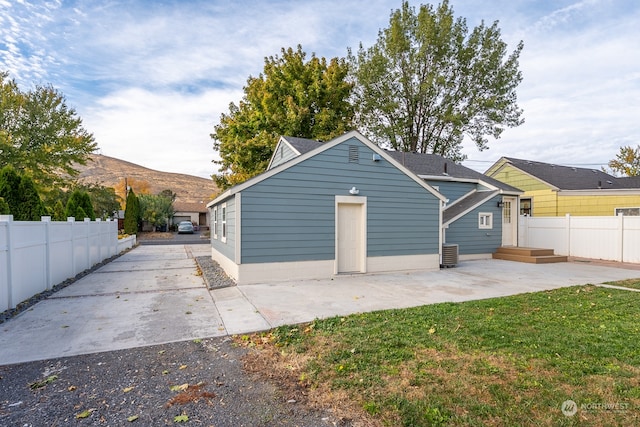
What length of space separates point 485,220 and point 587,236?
403cm

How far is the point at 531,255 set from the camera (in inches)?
485

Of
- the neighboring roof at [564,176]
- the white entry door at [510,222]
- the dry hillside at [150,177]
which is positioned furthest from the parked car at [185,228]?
the dry hillside at [150,177]

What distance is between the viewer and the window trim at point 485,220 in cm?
1348

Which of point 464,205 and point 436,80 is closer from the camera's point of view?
point 464,205

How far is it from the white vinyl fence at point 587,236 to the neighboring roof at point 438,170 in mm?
2031

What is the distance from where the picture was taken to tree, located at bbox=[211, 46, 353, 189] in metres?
19.2

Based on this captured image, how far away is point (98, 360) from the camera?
371 cm

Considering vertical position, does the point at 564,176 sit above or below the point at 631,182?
above

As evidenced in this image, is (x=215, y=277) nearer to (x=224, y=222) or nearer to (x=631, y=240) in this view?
(x=224, y=222)

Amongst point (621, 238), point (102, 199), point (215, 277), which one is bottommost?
point (215, 277)

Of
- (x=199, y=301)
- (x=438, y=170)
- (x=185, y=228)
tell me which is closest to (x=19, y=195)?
(x=199, y=301)

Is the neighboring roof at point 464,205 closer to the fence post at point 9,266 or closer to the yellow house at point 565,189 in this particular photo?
the yellow house at point 565,189

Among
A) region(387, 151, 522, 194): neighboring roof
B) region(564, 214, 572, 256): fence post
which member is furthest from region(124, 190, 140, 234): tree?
region(564, 214, 572, 256): fence post

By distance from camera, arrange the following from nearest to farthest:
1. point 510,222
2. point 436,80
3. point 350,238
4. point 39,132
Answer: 1. point 350,238
2. point 510,222
3. point 39,132
4. point 436,80
